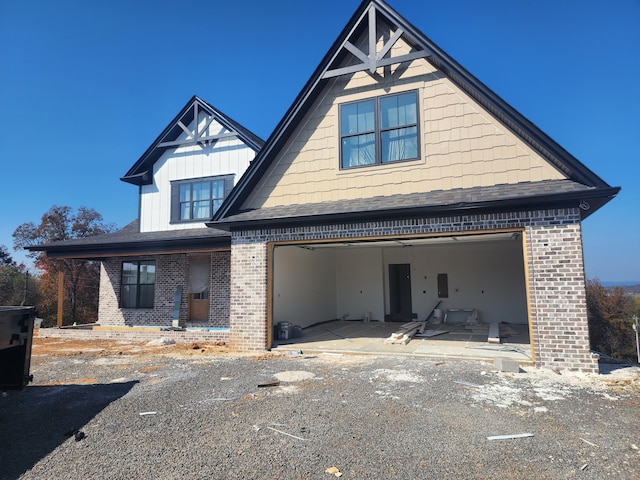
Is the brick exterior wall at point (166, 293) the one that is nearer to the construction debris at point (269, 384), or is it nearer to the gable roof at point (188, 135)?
the gable roof at point (188, 135)

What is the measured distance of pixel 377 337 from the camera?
11523 millimetres

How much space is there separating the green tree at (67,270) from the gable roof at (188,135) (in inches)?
504

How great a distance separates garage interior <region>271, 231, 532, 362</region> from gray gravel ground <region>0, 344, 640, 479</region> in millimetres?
3966

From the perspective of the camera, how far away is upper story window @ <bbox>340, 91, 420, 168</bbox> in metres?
9.20

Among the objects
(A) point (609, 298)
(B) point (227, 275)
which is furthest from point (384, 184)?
(A) point (609, 298)

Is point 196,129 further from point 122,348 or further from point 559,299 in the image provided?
point 559,299

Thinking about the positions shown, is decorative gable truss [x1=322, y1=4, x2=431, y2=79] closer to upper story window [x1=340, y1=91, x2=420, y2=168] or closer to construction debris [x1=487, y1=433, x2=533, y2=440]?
upper story window [x1=340, y1=91, x2=420, y2=168]

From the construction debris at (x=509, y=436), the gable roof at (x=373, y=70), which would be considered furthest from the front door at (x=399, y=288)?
the construction debris at (x=509, y=436)

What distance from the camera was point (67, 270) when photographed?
987 inches

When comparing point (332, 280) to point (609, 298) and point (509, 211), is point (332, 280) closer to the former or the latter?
point (509, 211)

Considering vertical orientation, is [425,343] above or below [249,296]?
below

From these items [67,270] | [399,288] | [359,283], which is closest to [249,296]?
[359,283]

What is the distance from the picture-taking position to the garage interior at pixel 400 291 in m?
11.7

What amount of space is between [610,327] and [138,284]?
1529 inches
